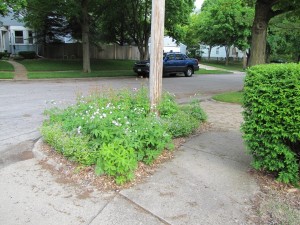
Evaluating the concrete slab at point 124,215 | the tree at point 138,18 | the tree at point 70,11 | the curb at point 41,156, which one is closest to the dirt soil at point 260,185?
the curb at point 41,156

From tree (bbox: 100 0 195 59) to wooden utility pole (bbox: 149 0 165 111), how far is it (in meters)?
18.6

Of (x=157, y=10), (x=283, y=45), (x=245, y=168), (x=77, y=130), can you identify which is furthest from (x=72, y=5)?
(x=283, y=45)

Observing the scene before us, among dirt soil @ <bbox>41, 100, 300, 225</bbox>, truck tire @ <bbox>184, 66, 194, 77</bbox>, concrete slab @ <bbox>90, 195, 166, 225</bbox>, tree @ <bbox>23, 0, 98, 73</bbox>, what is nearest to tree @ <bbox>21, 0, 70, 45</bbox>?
tree @ <bbox>23, 0, 98, 73</bbox>

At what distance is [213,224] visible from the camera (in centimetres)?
325

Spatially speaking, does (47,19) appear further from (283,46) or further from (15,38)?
(283,46)

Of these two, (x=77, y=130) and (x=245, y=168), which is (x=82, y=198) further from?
(x=245, y=168)

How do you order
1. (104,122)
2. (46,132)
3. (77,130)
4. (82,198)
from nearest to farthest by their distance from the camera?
1. (82,198)
2. (104,122)
3. (77,130)
4. (46,132)

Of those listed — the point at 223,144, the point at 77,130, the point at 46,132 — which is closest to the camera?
the point at 77,130

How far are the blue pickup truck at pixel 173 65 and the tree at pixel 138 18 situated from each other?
376 cm

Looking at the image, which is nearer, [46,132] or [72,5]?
[46,132]

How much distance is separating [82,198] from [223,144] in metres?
3.06

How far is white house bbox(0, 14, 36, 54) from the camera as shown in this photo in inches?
1358

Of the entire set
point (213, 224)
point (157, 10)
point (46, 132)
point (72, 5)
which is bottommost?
point (213, 224)

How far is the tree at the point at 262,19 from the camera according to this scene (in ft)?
40.6
